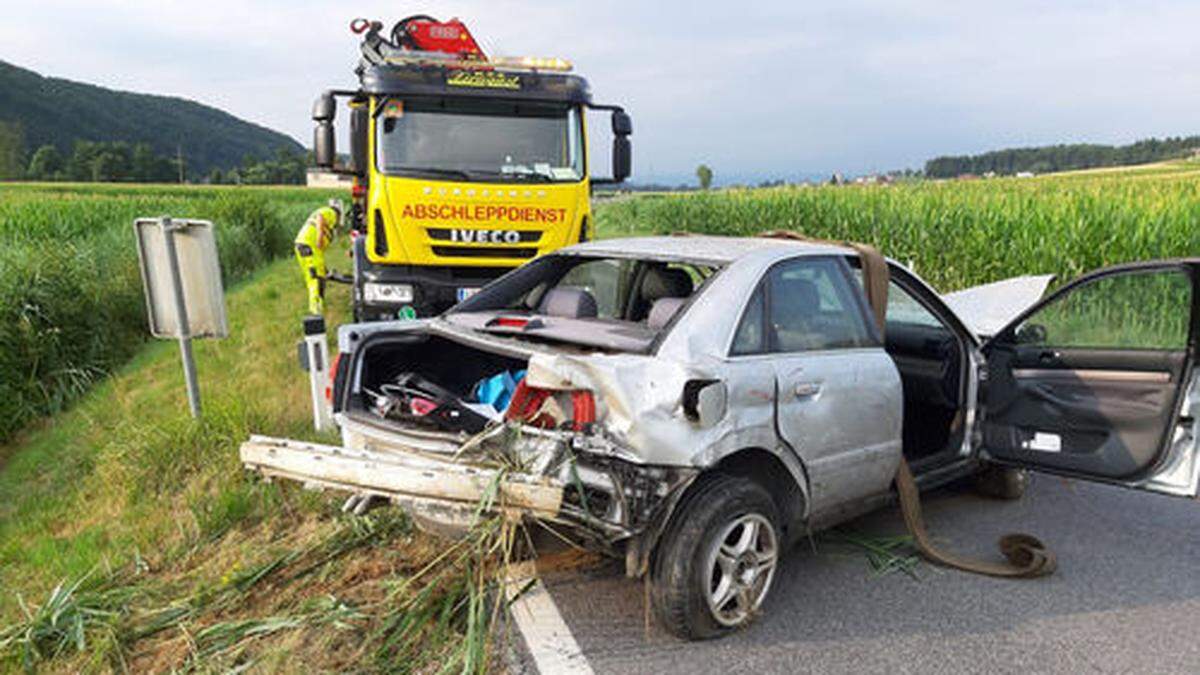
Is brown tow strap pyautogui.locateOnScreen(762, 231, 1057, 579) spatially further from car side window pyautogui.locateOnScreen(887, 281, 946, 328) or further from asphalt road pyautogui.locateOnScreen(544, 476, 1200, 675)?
car side window pyautogui.locateOnScreen(887, 281, 946, 328)

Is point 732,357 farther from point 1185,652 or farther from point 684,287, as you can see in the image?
point 1185,652

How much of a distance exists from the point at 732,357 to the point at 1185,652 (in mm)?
2025

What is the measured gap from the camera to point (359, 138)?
8477mm

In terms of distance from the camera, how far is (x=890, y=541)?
14.0 ft

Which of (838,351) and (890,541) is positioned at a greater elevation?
(838,351)

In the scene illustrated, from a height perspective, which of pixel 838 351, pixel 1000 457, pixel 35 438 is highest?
pixel 838 351

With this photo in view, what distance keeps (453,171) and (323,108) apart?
1.40 meters

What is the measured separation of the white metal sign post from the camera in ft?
17.4

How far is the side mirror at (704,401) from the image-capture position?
307cm

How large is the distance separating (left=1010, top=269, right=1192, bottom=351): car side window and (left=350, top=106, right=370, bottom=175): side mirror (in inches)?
246

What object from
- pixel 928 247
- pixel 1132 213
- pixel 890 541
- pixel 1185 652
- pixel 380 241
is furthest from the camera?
pixel 928 247

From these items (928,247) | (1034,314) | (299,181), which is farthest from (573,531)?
(299,181)

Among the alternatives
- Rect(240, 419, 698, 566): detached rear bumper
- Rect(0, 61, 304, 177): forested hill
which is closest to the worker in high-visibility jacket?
Rect(240, 419, 698, 566): detached rear bumper

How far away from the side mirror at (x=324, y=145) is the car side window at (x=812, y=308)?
598cm
